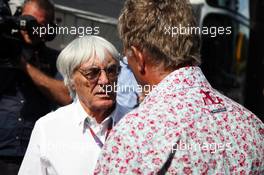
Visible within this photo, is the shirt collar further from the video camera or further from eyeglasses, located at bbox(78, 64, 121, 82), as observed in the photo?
the video camera

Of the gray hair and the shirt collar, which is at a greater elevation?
the shirt collar

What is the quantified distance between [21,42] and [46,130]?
0.82 meters

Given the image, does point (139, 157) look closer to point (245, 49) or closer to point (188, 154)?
point (188, 154)

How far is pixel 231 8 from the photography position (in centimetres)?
441

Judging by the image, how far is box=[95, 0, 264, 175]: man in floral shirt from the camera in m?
1.72

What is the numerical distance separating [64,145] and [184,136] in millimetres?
939

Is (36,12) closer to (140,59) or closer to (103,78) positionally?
(103,78)

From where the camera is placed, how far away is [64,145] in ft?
8.44

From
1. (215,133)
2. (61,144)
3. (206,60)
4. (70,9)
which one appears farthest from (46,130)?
(206,60)

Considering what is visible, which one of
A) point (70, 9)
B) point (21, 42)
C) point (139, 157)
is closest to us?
point (139, 157)

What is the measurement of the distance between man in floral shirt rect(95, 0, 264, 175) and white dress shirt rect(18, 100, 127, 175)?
739mm

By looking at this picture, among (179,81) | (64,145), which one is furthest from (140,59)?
(64,145)

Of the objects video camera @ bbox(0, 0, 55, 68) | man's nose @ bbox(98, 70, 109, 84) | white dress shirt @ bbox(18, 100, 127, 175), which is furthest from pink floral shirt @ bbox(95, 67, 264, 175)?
video camera @ bbox(0, 0, 55, 68)

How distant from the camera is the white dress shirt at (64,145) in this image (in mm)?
2535
